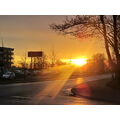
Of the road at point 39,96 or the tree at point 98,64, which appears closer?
the road at point 39,96

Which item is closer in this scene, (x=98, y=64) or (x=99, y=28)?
(x=99, y=28)

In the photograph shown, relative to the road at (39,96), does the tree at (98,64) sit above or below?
above

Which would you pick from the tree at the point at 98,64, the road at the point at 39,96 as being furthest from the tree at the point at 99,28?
the tree at the point at 98,64

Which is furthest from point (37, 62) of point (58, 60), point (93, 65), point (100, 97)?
point (100, 97)

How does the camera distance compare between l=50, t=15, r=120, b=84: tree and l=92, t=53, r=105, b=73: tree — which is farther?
l=92, t=53, r=105, b=73: tree

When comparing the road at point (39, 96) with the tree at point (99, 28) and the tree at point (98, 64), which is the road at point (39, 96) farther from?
the tree at point (98, 64)

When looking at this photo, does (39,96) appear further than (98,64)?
No

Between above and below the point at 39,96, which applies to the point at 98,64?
above

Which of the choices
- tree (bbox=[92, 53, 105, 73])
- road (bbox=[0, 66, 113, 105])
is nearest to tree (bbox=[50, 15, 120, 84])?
road (bbox=[0, 66, 113, 105])

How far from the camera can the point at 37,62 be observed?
303 feet

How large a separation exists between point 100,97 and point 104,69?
62.4 meters

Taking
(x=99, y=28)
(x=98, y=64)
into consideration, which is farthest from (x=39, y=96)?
(x=98, y=64)

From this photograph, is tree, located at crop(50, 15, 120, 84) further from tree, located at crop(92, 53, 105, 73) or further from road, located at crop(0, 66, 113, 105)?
tree, located at crop(92, 53, 105, 73)

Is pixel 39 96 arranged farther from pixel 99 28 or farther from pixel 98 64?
pixel 98 64
